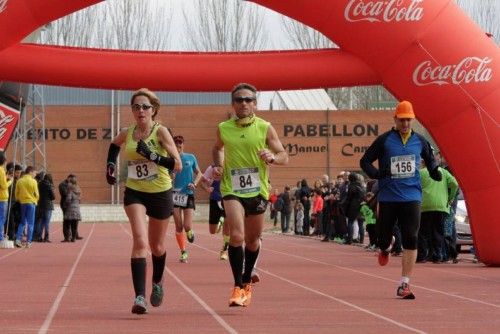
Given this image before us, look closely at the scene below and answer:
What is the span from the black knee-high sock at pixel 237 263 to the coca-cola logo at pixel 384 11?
8.07m

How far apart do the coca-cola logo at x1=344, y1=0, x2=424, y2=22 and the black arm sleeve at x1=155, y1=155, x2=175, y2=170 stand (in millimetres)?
8473

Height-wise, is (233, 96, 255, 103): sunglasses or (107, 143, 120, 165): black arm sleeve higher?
(233, 96, 255, 103): sunglasses

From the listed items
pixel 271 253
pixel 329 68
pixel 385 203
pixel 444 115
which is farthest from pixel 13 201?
pixel 385 203

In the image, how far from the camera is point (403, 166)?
1384cm

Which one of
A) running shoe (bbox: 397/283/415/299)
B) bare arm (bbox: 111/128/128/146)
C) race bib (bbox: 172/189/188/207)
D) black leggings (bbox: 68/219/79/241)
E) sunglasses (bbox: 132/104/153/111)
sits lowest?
running shoe (bbox: 397/283/415/299)

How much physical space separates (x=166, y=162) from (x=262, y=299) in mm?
2416

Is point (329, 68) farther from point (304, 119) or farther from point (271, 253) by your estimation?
point (304, 119)

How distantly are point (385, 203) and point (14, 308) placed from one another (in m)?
4.08

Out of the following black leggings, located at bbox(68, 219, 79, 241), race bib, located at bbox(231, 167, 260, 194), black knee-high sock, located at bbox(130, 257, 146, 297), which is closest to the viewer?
black knee-high sock, located at bbox(130, 257, 146, 297)

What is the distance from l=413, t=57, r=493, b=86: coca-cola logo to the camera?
18891mm

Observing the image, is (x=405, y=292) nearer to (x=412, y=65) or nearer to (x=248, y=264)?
(x=248, y=264)

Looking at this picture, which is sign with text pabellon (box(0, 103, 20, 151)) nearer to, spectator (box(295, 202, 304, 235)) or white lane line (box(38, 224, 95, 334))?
white lane line (box(38, 224, 95, 334))

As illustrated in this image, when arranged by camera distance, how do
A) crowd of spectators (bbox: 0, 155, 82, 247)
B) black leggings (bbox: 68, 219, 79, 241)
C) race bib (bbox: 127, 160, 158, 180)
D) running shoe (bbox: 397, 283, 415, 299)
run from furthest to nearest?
1. black leggings (bbox: 68, 219, 79, 241)
2. crowd of spectators (bbox: 0, 155, 82, 247)
3. running shoe (bbox: 397, 283, 415, 299)
4. race bib (bbox: 127, 160, 158, 180)

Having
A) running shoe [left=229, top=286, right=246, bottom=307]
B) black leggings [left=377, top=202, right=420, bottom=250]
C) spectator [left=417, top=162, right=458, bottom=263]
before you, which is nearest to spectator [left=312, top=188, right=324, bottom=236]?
spectator [left=417, top=162, right=458, bottom=263]
